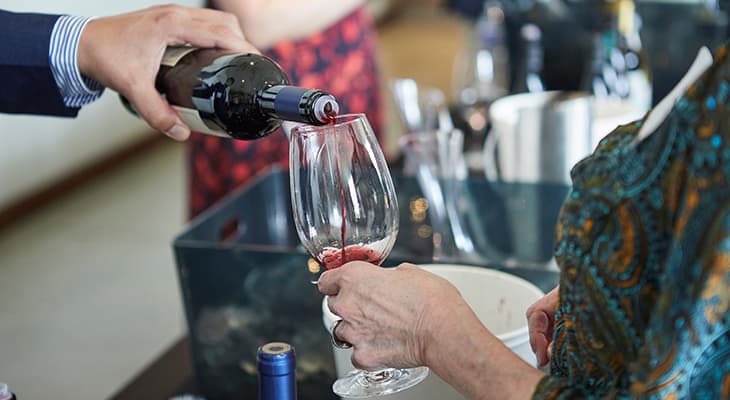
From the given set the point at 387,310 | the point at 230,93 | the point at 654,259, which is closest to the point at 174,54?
the point at 230,93

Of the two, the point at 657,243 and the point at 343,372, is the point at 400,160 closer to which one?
the point at 343,372

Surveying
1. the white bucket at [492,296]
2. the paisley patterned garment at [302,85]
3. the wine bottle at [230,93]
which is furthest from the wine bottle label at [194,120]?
the paisley patterned garment at [302,85]

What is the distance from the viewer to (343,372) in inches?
38.4

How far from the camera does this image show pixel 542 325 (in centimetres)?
92

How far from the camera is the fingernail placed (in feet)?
3.61

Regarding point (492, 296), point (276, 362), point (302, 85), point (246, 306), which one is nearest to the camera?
point (276, 362)

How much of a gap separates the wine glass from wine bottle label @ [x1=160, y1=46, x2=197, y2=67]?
0.78 feet

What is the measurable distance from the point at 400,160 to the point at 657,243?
4.66 feet

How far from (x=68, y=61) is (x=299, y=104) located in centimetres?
38

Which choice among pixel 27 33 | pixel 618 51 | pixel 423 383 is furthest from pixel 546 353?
pixel 618 51

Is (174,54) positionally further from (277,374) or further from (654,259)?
(654,259)

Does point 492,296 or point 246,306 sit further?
point 246,306

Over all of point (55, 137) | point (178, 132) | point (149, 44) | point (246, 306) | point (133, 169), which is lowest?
point (133, 169)

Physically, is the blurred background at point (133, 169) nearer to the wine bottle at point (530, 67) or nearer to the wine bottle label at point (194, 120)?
the wine bottle at point (530, 67)
